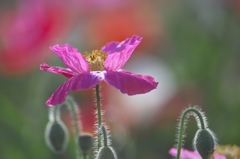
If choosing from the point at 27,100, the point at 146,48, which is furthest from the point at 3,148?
the point at 146,48

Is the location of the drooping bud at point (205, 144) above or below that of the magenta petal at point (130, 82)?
below

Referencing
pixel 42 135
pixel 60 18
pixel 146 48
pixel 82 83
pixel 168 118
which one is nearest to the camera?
pixel 82 83

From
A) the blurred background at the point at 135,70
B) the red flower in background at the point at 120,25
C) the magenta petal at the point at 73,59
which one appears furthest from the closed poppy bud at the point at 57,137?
the red flower in background at the point at 120,25

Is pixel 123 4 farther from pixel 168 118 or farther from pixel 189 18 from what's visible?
pixel 168 118

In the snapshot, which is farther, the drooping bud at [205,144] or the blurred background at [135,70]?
the blurred background at [135,70]

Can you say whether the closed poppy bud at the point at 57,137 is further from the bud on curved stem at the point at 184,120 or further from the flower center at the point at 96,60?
the bud on curved stem at the point at 184,120

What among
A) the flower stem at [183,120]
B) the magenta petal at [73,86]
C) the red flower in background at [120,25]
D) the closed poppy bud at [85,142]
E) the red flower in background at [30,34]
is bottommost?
the closed poppy bud at [85,142]

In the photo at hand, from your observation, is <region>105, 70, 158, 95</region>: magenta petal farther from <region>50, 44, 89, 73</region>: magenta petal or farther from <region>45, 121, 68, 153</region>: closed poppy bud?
<region>45, 121, 68, 153</region>: closed poppy bud

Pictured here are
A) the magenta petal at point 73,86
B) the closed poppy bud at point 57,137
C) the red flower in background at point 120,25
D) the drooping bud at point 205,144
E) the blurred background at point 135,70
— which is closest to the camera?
the magenta petal at point 73,86
